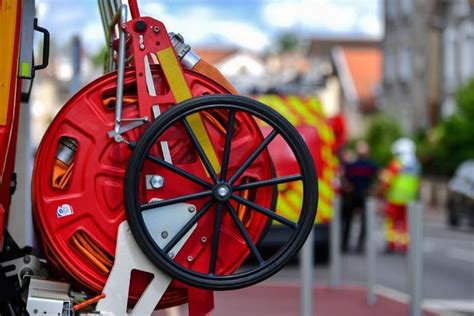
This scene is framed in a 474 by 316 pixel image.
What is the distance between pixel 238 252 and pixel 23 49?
122 centimetres

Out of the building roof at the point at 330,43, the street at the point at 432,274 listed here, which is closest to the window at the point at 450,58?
the street at the point at 432,274

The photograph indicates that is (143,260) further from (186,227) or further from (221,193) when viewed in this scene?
(221,193)

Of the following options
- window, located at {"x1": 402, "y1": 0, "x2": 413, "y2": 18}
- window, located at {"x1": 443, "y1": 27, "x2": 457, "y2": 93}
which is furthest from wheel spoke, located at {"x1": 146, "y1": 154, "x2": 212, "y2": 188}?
window, located at {"x1": 402, "y1": 0, "x2": 413, "y2": 18}

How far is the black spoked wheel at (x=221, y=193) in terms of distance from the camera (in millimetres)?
4758

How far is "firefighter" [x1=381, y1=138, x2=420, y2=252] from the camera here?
1998 centimetres

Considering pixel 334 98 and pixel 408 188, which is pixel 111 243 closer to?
pixel 408 188

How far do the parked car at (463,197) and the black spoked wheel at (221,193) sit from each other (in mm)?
22607

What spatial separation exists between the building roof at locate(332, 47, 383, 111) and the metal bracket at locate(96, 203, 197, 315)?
68.6m

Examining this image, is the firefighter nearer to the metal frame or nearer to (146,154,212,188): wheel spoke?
the metal frame

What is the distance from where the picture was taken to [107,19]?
5500 mm

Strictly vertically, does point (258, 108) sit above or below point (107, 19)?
below

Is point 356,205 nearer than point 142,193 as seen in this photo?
No

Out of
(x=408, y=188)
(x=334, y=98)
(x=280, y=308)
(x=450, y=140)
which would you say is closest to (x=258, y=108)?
(x=280, y=308)

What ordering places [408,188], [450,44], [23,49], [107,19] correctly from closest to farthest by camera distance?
[23,49] → [107,19] → [408,188] → [450,44]
